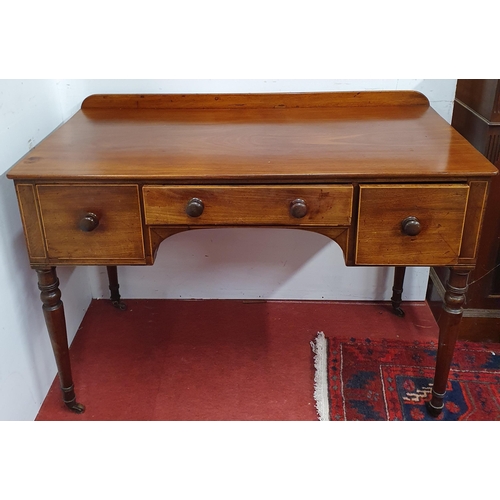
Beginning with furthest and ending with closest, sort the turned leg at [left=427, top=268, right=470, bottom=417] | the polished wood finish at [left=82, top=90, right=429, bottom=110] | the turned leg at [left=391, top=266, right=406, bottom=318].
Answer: the turned leg at [left=391, top=266, right=406, bottom=318] → the polished wood finish at [left=82, top=90, right=429, bottom=110] → the turned leg at [left=427, top=268, right=470, bottom=417]

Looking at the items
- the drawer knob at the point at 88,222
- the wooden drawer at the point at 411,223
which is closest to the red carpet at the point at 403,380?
the wooden drawer at the point at 411,223

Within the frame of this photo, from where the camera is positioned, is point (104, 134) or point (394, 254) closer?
point (394, 254)

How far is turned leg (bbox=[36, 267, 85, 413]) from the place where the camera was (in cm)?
149

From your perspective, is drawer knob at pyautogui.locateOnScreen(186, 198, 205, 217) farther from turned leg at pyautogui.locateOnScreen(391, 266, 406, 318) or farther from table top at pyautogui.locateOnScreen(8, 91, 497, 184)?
turned leg at pyautogui.locateOnScreen(391, 266, 406, 318)

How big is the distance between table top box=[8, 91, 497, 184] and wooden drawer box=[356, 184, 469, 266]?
40 millimetres

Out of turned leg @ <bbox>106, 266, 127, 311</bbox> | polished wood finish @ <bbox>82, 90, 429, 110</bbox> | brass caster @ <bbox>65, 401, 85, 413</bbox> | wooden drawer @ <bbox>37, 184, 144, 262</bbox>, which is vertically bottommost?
brass caster @ <bbox>65, 401, 85, 413</bbox>

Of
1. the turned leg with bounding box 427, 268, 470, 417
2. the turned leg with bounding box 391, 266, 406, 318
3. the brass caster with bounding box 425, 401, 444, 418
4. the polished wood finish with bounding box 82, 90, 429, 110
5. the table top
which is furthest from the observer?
the turned leg with bounding box 391, 266, 406, 318

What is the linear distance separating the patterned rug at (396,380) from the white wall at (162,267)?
29 centimetres

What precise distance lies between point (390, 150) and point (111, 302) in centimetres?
126

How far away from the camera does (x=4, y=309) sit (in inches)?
58.8

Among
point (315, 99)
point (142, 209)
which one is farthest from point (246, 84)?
point (142, 209)

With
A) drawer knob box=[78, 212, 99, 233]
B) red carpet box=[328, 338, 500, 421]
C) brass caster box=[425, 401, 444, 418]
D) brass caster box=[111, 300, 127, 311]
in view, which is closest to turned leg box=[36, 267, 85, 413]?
drawer knob box=[78, 212, 99, 233]

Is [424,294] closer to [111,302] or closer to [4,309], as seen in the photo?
[111,302]

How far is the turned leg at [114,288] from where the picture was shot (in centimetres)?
212
